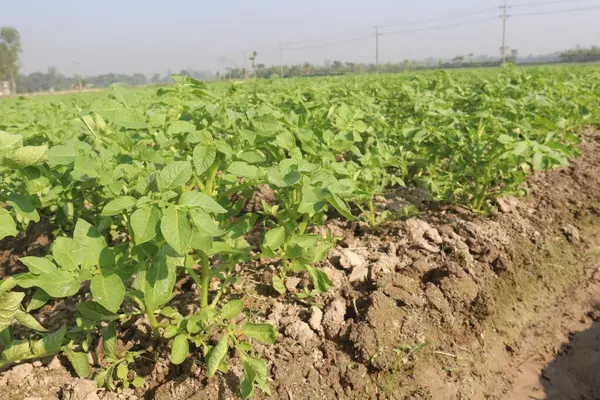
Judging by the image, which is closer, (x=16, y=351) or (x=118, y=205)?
(x=118, y=205)

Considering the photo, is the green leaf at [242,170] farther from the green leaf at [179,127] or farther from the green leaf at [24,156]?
the green leaf at [24,156]

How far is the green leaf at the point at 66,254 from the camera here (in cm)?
138

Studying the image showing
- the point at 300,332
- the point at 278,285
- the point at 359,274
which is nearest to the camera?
the point at 300,332

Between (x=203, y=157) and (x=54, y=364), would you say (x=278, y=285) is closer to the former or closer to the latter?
(x=203, y=157)

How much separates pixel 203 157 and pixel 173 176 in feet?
0.76

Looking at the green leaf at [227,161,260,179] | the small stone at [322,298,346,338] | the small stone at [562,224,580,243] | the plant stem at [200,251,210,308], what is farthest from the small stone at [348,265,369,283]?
the small stone at [562,224,580,243]

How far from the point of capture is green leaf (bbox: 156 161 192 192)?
1.35 metres

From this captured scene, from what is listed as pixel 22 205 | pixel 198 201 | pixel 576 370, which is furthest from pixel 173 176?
A: pixel 576 370

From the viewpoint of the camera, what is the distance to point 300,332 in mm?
2012

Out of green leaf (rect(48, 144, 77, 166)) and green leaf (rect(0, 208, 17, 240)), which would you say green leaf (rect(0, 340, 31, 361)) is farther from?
green leaf (rect(48, 144, 77, 166))

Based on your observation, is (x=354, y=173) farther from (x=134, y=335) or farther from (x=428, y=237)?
(x=134, y=335)

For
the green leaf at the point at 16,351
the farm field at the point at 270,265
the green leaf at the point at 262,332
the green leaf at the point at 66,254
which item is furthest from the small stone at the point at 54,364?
the green leaf at the point at 262,332

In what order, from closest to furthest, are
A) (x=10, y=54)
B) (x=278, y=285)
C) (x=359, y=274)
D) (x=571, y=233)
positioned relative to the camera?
(x=278, y=285), (x=359, y=274), (x=571, y=233), (x=10, y=54)

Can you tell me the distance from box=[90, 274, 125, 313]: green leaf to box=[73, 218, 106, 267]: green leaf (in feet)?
0.19
